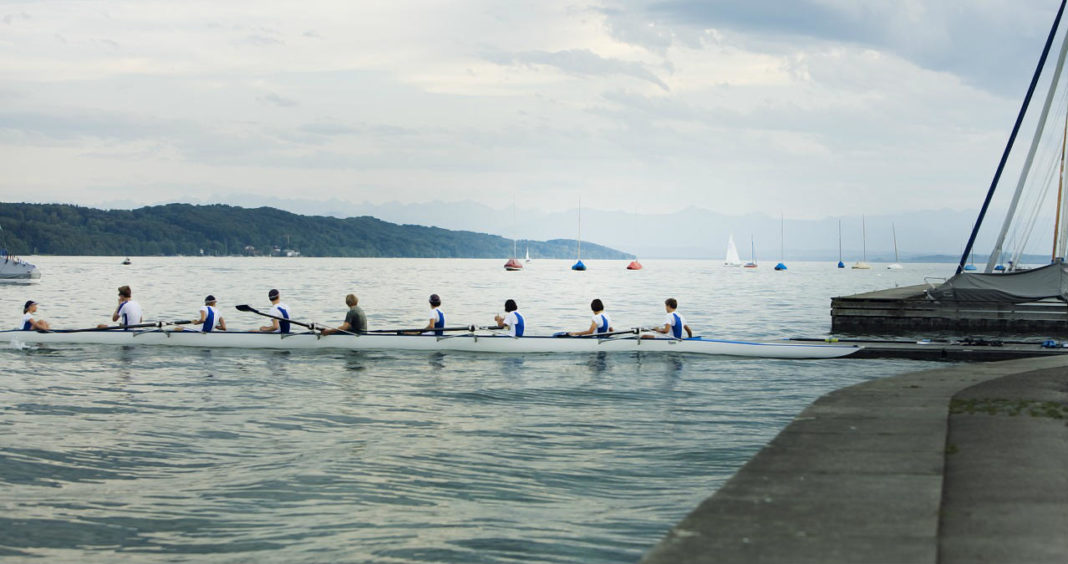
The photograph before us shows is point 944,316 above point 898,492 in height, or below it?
above

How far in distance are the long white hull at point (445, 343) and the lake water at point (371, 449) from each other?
0.38 m

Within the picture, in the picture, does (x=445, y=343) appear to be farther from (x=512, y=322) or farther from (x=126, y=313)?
(x=126, y=313)

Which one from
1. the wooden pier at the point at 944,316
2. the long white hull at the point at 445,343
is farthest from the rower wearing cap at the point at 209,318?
the wooden pier at the point at 944,316

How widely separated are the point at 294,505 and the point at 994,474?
23.0ft

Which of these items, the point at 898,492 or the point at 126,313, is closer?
the point at 898,492

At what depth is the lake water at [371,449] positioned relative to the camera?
8688 mm

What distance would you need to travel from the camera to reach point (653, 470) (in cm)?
A: 1160

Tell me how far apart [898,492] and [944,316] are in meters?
30.3

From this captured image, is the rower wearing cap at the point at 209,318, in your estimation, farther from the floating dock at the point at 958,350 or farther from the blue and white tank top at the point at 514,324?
the floating dock at the point at 958,350

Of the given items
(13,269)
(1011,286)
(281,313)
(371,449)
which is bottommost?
(371,449)

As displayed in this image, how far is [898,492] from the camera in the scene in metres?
6.61

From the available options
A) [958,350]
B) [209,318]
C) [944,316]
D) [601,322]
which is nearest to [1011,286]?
[944,316]

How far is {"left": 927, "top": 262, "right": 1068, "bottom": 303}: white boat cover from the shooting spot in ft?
99.2

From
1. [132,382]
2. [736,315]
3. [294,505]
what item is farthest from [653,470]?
[736,315]
